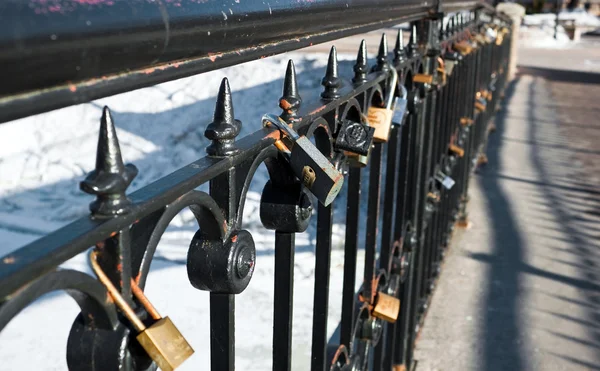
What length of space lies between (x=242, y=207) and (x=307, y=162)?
17cm

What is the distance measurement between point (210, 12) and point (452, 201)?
359 cm

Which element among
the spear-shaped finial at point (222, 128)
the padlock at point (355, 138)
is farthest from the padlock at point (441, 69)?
the spear-shaped finial at point (222, 128)

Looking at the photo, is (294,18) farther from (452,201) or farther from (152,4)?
(452,201)

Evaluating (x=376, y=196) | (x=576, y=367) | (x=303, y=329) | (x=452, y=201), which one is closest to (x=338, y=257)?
(x=452, y=201)

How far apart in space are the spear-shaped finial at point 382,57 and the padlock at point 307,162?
75cm

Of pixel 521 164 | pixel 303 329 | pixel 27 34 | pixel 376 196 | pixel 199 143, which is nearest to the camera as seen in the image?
pixel 27 34

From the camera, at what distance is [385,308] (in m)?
2.05

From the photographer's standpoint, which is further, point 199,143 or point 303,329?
point 199,143

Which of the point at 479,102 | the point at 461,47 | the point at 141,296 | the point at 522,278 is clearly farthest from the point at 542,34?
the point at 141,296

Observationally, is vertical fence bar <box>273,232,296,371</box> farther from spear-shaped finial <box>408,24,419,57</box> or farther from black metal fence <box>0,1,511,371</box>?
spear-shaped finial <box>408,24,419,57</box>

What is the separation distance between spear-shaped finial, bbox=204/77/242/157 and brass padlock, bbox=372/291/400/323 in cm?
125

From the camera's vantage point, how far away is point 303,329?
3213mm

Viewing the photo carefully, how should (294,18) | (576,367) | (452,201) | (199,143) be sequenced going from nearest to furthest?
(294,18) < (576,367) < (452,201) < (199,143)

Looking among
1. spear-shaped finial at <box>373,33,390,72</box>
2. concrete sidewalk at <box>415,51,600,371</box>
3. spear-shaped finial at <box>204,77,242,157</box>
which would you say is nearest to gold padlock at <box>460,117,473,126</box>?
concrete sidewalk at <box>415,51,600,371</box>
